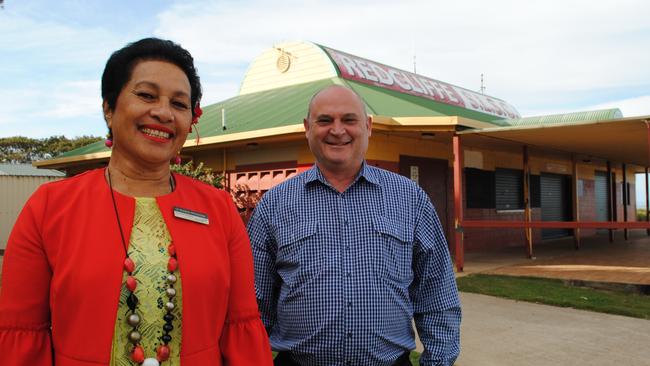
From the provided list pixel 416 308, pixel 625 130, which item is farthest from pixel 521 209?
pixel 416 308

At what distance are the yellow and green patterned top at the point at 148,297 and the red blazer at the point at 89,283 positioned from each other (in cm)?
2

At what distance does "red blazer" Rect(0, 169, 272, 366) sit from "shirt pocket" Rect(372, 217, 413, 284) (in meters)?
0.64

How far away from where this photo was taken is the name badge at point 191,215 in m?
1.68

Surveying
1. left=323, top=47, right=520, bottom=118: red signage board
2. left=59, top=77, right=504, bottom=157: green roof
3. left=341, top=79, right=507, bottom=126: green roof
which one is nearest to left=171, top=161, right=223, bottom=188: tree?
left=59, top=77, right=504, bottom=157: green roof

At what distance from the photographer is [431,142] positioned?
11742mm

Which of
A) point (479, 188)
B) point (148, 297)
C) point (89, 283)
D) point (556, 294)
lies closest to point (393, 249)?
point (148, 297)

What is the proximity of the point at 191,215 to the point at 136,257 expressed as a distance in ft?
0.68

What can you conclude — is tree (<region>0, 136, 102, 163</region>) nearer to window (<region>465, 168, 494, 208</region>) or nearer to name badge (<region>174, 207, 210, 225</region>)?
window (<region>465, 168, 494, 208</region>)

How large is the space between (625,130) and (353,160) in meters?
8.52

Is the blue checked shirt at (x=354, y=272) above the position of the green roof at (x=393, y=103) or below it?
below

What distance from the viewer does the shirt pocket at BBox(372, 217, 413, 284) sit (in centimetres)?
218

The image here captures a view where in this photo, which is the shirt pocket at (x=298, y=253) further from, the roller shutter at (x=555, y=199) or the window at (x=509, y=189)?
the roller shutter at (x=555, y=199)

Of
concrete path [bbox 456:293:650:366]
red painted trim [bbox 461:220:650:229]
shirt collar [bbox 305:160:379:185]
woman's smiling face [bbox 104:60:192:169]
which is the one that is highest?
woman's smiling face [bbox 104:60:192:169]

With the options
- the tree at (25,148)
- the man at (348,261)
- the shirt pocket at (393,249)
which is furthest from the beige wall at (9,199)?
the tree at (25,148)
